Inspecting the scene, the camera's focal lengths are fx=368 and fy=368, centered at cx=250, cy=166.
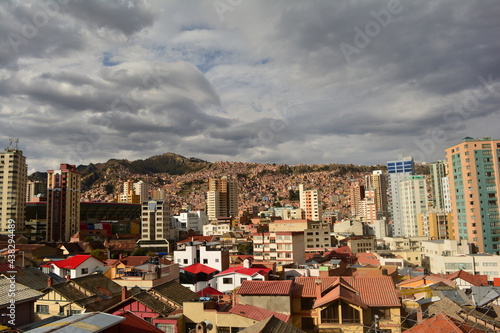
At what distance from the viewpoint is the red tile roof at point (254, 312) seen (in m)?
20.1

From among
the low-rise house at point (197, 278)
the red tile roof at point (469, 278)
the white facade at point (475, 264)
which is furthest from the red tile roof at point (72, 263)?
the white facade at point (475, 264)

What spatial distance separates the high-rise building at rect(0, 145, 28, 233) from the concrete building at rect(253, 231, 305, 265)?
71021mm

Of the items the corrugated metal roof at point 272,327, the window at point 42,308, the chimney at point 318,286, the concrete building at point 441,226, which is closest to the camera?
the corrugated metal roof at point 272,327

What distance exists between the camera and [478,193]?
259 feet

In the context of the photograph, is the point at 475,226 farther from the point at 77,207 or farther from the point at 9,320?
the point at 77,207

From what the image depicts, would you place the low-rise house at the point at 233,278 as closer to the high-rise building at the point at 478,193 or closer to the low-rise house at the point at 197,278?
the low-rise house at the point at 197,278

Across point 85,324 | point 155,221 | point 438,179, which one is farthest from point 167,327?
point 438,179

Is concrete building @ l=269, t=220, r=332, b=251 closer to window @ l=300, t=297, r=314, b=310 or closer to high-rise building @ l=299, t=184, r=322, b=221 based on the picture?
window @ l=300, t=297, r=314, b=310

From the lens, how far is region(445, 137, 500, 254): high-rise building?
77250mm

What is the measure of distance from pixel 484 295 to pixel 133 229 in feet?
376

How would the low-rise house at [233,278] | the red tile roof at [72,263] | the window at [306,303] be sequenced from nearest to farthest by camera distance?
the window at [306,303] < the low-rise house at [233,278] < the red tile roof at [72,263]

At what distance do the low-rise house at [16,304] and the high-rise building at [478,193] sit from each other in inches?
3278

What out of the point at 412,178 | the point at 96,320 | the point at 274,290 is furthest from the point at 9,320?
the point at 412,178

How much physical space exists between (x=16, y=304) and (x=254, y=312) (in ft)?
39.4
